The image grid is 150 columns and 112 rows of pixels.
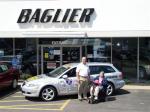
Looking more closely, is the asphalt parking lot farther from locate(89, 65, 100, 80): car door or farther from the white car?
locate(89, 65, 100, 80): car door

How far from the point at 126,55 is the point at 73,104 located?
775 centimetres

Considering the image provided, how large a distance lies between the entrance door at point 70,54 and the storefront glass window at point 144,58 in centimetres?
345

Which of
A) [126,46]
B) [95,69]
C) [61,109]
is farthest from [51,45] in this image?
[61,109]

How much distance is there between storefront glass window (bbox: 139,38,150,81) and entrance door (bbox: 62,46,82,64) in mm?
3451

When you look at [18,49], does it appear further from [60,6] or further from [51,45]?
[60,6]

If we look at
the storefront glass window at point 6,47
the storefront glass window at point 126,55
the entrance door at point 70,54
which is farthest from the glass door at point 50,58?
the storefront glass window at point 126,55

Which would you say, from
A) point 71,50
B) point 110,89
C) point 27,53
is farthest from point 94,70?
point 27,53

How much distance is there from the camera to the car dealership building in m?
22.0

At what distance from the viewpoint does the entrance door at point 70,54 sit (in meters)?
23.3

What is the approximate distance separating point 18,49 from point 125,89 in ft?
23.2

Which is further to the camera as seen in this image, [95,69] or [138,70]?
[138,70]

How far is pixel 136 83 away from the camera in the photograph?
22.5 metres

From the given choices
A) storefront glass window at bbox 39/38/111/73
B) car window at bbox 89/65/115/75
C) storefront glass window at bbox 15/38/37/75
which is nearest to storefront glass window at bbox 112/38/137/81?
storefront glass window at bbox 39/38/111/73

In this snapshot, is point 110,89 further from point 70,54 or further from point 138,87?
point 70,54
